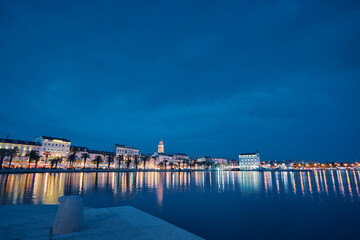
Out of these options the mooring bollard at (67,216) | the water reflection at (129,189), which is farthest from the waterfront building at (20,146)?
the mooring bollard at (67,216)

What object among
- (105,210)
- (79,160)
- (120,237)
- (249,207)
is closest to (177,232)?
(120,237)

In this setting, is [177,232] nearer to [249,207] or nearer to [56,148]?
[249,207]

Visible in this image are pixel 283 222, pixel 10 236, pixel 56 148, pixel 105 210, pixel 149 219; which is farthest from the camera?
pixel 56 148

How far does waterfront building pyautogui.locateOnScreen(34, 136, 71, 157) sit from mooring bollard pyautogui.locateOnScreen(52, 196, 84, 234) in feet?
474

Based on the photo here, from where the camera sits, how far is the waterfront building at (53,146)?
133 metres

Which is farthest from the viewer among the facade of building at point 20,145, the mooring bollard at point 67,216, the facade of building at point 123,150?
the facade of building at point 123,150

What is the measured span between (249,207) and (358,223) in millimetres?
9009

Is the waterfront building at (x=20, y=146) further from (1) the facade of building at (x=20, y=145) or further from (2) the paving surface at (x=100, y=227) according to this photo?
(2) the paving surface at (x=100, y=227)

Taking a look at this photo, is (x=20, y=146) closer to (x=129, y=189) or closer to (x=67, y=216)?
(x=129, y=189)

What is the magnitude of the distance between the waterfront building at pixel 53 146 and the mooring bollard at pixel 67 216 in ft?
474

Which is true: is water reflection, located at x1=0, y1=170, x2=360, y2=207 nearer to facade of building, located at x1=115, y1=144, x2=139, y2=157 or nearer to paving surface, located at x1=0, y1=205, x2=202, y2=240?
paving surface, located at x1=0, y1=205, x2=202, y2=240

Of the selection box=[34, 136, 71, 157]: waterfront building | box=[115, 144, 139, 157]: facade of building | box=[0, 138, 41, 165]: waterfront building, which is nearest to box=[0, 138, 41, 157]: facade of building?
box=[0, 138, 41, 165]: waterfront building

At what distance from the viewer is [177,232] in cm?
888

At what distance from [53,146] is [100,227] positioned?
152 m
